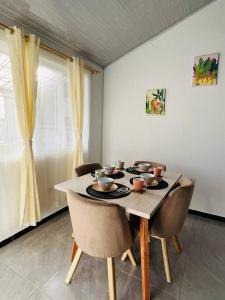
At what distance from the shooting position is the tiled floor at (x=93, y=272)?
1331mm

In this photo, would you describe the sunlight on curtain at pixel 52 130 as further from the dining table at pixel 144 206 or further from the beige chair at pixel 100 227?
the beige chair at pixel 100 227

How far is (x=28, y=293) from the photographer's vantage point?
4.31 feet

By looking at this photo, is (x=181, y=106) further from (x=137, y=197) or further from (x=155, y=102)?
(x=137, y=197)

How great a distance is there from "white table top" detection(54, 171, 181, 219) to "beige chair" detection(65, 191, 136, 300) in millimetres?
104

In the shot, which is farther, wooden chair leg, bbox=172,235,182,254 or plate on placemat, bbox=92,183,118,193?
wooden chair leg, bbox=172,235,182,254

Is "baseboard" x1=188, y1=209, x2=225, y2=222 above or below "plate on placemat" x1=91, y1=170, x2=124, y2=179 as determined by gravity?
below

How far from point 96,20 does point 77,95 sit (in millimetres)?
884

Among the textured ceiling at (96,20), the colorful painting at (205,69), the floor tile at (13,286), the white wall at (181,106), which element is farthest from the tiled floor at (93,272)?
the textured ceiling at (96,20)

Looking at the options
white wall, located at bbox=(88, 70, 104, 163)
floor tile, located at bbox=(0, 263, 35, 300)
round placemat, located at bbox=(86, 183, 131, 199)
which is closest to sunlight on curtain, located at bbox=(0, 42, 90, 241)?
white wall, located at bbox=(88, 70, 104, 163)

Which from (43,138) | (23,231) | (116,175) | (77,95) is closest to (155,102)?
(77,95)

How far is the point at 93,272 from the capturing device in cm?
152

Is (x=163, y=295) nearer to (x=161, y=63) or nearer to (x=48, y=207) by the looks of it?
(x=48, y=207)

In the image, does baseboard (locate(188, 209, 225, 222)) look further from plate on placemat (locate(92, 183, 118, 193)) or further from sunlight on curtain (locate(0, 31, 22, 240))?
sunlight on curtain (locate(0, 31, 22, 240))

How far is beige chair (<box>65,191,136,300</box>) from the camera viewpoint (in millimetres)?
1056
